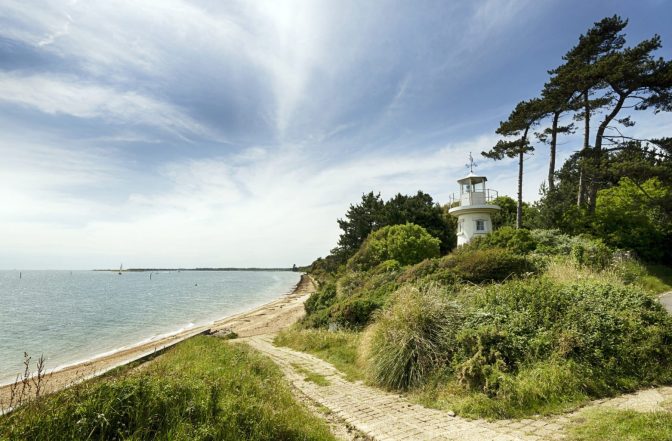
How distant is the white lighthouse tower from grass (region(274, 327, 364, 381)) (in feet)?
45.6

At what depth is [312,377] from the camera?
8453mm

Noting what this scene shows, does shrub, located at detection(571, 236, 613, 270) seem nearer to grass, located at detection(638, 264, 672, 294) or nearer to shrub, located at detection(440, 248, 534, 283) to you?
grass, located at detection(638, 264, 672, 294)

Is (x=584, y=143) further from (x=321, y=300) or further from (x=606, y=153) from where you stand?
(x=321, y=300)

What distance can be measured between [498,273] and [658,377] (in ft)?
23.2

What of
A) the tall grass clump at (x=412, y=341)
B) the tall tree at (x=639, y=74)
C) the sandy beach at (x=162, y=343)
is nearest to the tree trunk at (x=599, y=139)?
the tall tree at (x=639, y=74)

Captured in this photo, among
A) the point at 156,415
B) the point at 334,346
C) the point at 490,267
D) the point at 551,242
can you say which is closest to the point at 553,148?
the point at 551,242

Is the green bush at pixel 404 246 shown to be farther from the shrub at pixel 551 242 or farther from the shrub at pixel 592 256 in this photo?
the shrub at pixel 592 256

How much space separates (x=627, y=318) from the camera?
676 cm

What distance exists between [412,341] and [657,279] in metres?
13.8

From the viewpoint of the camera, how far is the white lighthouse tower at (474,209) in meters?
23.6

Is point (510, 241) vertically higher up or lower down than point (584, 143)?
lower down

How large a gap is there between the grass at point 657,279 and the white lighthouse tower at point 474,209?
339 inches

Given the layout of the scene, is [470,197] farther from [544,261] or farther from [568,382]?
[568,382]

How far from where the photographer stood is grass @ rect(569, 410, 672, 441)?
4.08 metres
